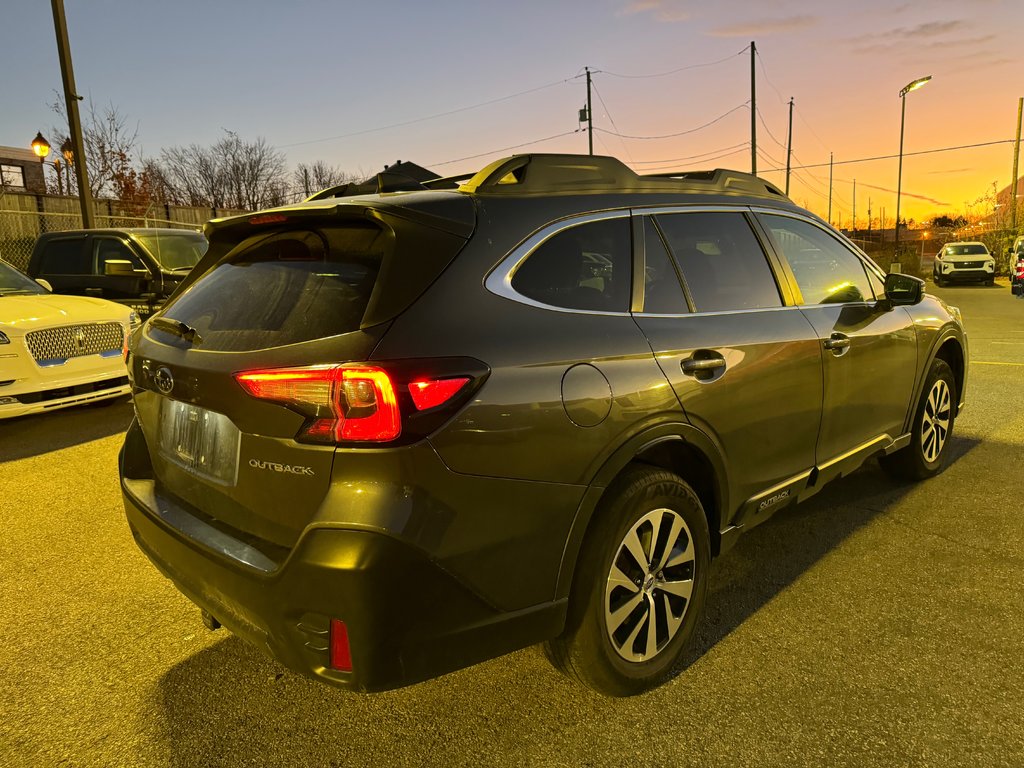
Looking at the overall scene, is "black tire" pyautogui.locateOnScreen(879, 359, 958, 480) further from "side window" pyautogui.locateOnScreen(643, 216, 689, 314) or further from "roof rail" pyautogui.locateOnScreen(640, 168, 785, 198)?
"side window" pyautogui.locateOnScreen(643, 216, 689, 314)

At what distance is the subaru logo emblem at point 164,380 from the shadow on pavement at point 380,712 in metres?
1.13

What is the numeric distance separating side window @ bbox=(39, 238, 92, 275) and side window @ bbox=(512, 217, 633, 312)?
30.0 ft

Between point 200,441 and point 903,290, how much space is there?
3.82 metres

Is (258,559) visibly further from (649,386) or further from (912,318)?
(912,318)

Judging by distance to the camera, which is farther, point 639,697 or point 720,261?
point 720,261

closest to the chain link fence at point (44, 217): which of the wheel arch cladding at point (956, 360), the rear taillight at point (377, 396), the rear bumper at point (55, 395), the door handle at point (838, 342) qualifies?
the rear bumper at point (55, 395)

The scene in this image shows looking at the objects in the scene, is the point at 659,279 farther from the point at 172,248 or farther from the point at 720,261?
the point at 172,248

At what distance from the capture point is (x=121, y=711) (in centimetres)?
254

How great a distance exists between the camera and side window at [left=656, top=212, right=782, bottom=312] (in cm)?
292

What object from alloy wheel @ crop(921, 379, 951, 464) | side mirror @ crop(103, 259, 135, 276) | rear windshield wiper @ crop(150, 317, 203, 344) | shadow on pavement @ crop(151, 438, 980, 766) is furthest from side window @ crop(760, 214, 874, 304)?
side mirror @ crop(103, 259, 135, 276)

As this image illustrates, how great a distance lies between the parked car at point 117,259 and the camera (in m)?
8.95

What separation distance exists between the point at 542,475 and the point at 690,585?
970 mm

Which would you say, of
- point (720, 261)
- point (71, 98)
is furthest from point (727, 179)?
point (71, 98)

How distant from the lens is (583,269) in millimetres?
2508
